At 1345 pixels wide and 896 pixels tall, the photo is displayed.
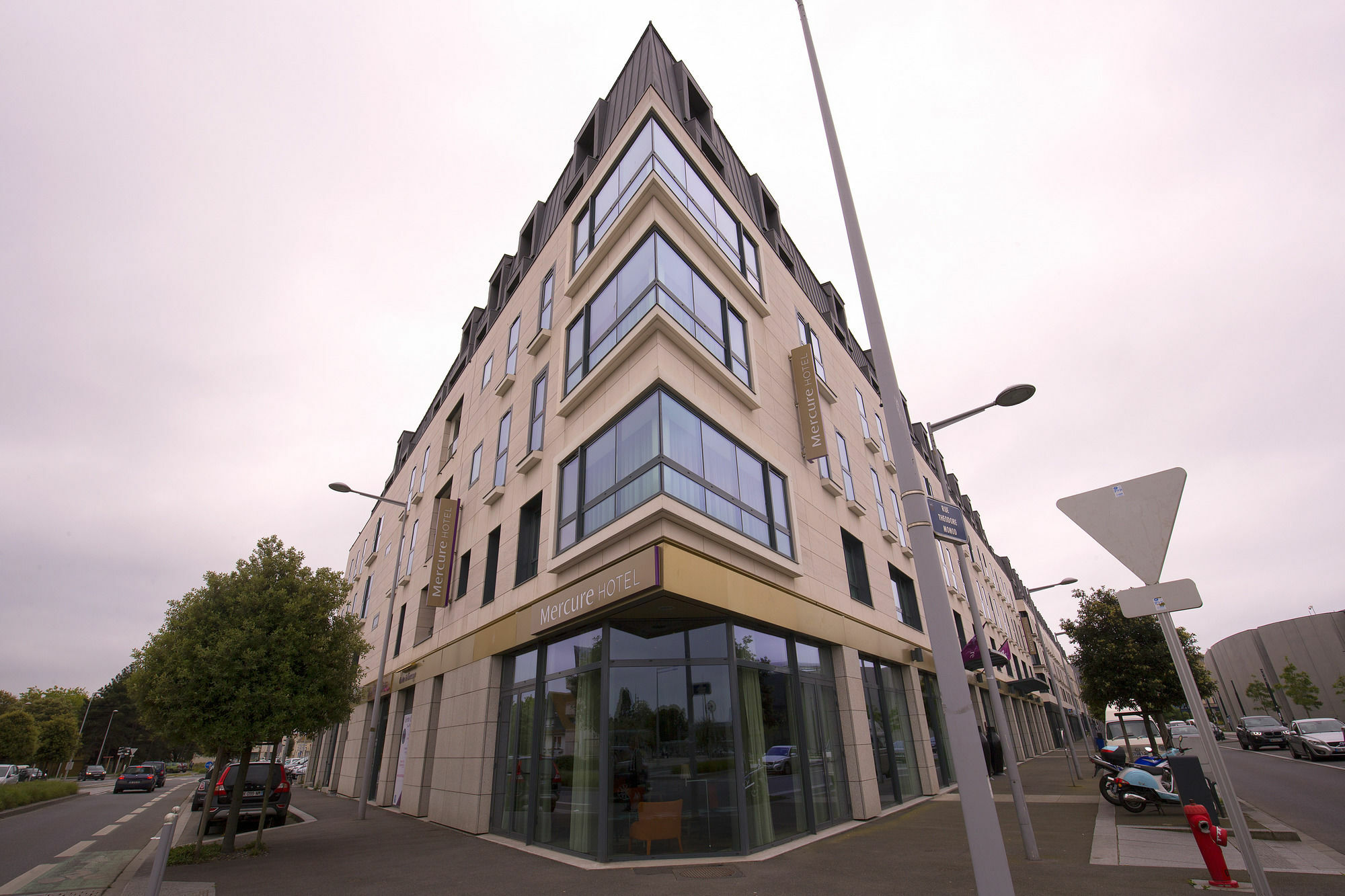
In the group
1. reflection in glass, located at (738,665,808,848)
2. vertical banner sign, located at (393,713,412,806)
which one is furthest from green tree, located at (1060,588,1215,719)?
vertical banner sign, located at (393,713,412,806)

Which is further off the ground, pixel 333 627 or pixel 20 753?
pixel 333 627

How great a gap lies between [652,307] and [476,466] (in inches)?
422

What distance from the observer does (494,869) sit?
30.6 feet

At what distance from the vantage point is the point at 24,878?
30.6ft

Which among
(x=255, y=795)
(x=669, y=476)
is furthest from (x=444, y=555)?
(x=669, y=476)

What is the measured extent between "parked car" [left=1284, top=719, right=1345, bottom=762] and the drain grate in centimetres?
2732

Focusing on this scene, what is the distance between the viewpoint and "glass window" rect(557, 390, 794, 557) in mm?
10180

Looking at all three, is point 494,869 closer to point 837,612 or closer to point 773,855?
point 773,855

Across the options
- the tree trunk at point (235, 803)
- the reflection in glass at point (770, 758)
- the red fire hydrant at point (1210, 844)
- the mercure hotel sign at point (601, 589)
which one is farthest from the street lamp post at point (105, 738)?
the red fire hydrant at point (1210, 844)

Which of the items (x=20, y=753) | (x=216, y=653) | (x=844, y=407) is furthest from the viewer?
(x=20, y=753)

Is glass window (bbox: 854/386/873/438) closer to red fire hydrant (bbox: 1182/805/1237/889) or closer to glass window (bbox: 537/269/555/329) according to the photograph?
glass window (bbox: 537/269/555/329)

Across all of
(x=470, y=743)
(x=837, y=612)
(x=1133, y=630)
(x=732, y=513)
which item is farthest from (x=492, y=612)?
→ (x=1133, y=630)

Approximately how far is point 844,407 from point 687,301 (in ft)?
32.7

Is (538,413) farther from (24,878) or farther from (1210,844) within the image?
(1210,844)
